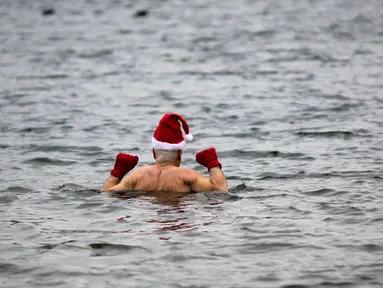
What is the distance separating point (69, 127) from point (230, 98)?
4.62 m

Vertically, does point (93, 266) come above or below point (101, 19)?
below

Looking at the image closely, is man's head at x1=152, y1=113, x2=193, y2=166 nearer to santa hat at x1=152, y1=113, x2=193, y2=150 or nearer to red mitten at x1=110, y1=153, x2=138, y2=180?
santa hat at x1=152, y1=113, x2=193, y2=150

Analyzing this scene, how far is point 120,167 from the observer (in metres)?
10.7

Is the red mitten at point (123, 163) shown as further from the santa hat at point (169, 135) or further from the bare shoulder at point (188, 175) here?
the bare shoulder at point (188, 175)

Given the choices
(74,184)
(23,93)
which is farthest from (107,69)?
(74,184)

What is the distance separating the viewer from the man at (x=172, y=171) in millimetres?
10227

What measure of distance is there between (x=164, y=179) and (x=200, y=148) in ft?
14.6

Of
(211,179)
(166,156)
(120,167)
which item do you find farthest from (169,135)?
(120,167)

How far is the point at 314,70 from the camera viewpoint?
2302cm

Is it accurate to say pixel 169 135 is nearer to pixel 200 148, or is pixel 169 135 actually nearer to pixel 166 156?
pixel 166 156

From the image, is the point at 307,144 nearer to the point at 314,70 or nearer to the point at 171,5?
the point at 314,70

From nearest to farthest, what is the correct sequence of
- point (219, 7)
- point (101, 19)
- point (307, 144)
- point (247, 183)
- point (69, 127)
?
1. point (247, 183)
2. point (307, 144)
3. point (69, 127)
4. point (101, 19)
5. point (219, 7)

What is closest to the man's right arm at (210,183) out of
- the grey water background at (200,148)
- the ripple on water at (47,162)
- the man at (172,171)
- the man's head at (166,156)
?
the man at (172,171)

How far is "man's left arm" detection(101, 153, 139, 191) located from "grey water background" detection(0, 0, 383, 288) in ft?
0.86
